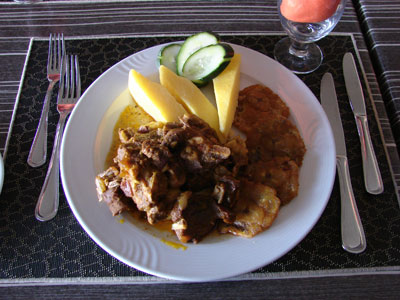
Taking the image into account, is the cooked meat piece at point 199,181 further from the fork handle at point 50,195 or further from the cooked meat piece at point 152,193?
the fork handle at point 50,195

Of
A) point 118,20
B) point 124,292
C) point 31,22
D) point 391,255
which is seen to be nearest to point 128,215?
point 124,292

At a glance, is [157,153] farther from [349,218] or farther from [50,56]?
[50,56]

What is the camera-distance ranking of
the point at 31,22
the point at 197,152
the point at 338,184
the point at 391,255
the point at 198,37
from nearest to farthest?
the point at 197,152 → the point at 391,255 → the point at 338,184 → the point at 198,37 → the point at 31,22

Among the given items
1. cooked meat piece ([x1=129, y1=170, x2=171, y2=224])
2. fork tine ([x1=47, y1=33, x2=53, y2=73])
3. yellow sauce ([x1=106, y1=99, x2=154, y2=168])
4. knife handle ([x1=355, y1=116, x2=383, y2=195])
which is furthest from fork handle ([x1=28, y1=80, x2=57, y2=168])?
knife handle ([x1=355, y1=116, x2=383, y2=195])

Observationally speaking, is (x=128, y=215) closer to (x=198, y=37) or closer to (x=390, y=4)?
(x=198, y=37)

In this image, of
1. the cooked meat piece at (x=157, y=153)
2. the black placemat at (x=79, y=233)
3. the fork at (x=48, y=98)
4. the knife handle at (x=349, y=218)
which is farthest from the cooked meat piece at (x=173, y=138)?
the knife handle at (x=349, y=218)

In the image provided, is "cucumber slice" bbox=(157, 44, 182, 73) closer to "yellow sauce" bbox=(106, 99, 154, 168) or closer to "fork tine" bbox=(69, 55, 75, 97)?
"yellow sauce" bbox=(106, 99, 154, 168)
